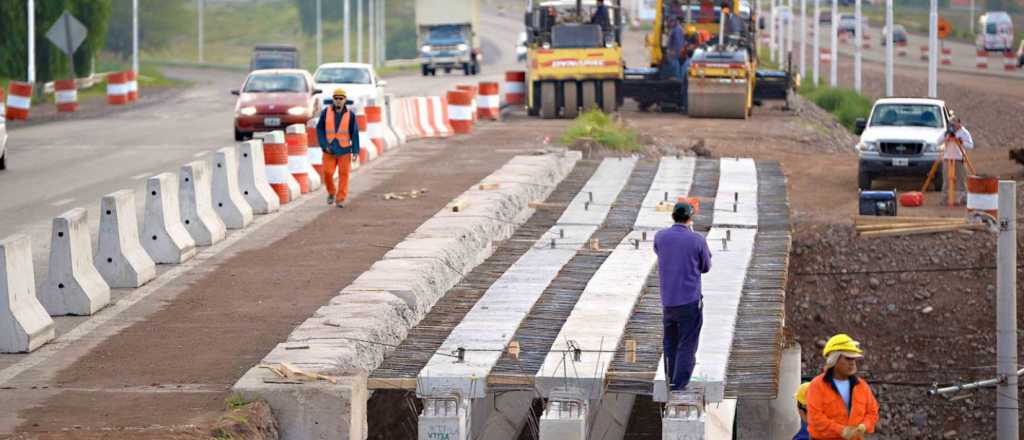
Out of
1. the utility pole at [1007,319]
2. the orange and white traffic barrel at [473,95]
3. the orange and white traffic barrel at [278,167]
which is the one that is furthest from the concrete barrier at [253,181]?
the orange and white traffic barrel at [473,95]

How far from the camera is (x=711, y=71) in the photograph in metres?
42.3

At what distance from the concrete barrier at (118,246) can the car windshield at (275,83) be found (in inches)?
782

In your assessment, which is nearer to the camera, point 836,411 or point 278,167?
point 836,411

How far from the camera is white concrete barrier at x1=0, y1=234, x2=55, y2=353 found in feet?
41.3

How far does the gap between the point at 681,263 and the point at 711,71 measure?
1224 inches

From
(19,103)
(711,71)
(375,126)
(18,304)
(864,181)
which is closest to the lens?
(18,304)

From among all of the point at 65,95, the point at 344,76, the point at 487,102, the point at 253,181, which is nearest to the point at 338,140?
the point at 253,181

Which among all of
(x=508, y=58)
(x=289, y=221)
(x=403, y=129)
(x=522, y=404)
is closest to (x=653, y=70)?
(x=403, y=129)

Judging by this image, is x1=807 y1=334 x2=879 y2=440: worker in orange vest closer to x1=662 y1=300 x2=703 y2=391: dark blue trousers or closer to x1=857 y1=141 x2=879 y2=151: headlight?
x1=662 y1=300 x2=703 y2=391: dark blue trousers

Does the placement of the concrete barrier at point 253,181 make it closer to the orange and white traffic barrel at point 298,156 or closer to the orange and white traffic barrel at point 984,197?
the orange and white traffic barrel at point 298,156

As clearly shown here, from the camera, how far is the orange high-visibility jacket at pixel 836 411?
1030 cm

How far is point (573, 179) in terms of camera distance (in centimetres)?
2600

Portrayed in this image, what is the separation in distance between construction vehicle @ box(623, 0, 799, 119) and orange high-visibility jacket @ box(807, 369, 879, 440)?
1269 inches

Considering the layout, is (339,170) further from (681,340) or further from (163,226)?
(681,340)
